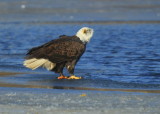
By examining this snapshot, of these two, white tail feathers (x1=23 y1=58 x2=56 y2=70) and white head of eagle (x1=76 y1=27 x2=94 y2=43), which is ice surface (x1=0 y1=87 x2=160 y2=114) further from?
white head of eagle (x1=76 y1=27 x2=94 y2=43)

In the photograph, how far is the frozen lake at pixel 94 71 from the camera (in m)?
7.08

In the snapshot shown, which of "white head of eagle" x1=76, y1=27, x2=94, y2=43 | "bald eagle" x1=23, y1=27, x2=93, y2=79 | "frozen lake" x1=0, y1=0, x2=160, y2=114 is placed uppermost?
"white head of eagle" x1=76, y1=27, x2=94, y2=43

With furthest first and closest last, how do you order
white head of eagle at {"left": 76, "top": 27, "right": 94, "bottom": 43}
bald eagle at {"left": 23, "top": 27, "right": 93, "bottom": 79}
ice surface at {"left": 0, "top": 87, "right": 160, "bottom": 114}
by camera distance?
1. white head of eagle at {"left": 76, "top": 27, "right": 94, "bottom": 43}
2. bald eagle at {"left": 23, "top": 27, "right": 93, "bottom": 79}
3. ice surface at {"left": 0, "top": 87, "right": 160, "bottom": 114}

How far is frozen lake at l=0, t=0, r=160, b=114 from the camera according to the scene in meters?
7.08

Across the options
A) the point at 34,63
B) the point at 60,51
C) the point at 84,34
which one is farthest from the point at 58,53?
the point at 84,34

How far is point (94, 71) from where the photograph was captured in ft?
34.2

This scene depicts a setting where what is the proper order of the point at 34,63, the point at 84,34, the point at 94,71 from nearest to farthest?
1. the point at 34,63
2. the point at 84,34
3. the point at 94,71

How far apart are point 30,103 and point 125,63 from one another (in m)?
4.41

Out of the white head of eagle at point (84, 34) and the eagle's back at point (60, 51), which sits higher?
the white head of eagle at point (84, 34)

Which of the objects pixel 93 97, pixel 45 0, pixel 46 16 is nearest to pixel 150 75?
pixel 93 97

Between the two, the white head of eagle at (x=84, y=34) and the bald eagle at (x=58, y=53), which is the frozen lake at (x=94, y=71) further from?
the white head of eagle at (x=84, y=34)

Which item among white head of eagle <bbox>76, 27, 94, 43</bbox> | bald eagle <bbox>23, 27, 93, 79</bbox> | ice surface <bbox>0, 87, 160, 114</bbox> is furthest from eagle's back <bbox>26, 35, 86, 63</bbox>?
ice surface <bbox>0, 87, 160, 114</bbox>

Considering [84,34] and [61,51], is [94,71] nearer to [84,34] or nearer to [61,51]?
[84,34]

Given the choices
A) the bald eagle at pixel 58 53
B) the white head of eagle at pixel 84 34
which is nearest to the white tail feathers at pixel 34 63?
the bald eagle at pixel 58 53
